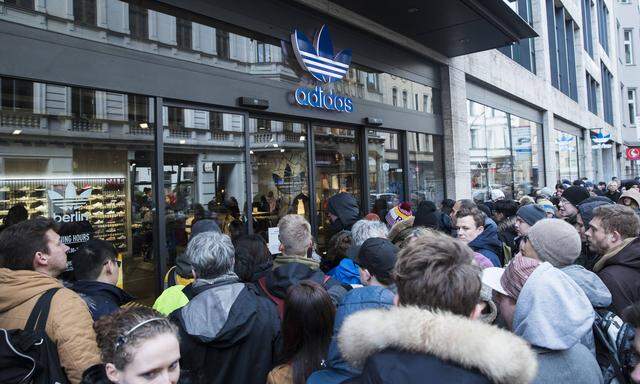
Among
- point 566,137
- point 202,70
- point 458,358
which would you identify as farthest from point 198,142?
point 566,137

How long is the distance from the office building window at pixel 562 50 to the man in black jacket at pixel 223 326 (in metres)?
20.1

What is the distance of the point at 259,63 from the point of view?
6.95 m

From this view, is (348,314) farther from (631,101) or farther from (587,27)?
(631,101)

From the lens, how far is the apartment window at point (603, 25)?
28.6 meters

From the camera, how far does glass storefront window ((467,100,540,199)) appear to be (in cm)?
1274

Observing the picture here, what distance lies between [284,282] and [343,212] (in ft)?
10.3

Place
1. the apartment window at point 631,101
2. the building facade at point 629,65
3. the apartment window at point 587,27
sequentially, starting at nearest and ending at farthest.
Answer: the apartment window at point 587,27 → the building facade at point 629,65 → the apartment window at point 631,101

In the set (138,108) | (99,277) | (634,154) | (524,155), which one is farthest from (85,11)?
(634,154)

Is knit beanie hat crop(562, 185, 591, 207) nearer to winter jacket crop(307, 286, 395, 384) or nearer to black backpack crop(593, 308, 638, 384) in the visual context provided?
black backpack crop(593, 308, 638, 384)

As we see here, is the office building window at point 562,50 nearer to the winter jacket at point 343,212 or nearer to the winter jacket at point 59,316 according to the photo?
the winter jacket at point 343,212

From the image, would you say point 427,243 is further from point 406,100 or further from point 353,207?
point 406,100

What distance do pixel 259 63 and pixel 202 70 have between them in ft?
3.73

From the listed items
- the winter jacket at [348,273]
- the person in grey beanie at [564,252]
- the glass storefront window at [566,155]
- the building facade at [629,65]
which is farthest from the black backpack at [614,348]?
the building facade at [629,65]

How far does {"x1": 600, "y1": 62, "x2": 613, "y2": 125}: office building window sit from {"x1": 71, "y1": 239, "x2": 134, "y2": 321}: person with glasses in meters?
33.5
